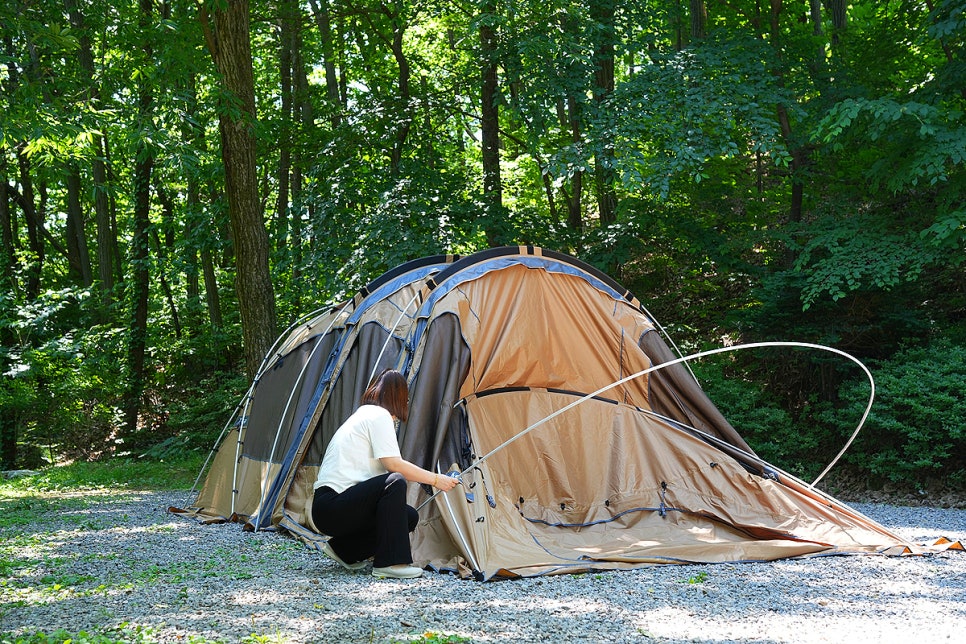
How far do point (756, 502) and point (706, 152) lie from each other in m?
3.55

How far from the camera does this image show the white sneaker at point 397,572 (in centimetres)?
396

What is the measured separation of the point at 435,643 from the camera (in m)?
2.83

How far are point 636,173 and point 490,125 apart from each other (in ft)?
11.7

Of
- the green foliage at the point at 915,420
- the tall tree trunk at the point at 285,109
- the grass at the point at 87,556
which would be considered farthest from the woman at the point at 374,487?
the tall tree trunk at the point at 285,109

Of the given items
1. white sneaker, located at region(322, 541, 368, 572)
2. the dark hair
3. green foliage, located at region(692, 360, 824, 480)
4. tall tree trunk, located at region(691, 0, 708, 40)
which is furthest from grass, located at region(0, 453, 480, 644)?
tall tree trunk, located at region(691, 0, 708, 40)

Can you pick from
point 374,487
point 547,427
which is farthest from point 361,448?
point 547,427

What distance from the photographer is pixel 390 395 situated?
409 cm

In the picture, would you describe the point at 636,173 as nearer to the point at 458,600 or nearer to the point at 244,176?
the point at 244,176

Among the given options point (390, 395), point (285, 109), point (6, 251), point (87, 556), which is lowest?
point (87, 556)

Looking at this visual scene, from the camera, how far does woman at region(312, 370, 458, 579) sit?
396 cm

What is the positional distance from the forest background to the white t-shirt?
12.6 feet

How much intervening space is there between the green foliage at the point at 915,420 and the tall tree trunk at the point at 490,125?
3.98m

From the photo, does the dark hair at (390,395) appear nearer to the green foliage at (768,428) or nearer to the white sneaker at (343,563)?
the white sneaker at (343,563)

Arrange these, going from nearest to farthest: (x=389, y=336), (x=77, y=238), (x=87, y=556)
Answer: (x=87, y=556)
(x=389, y=336)
(x=77, y=238)
